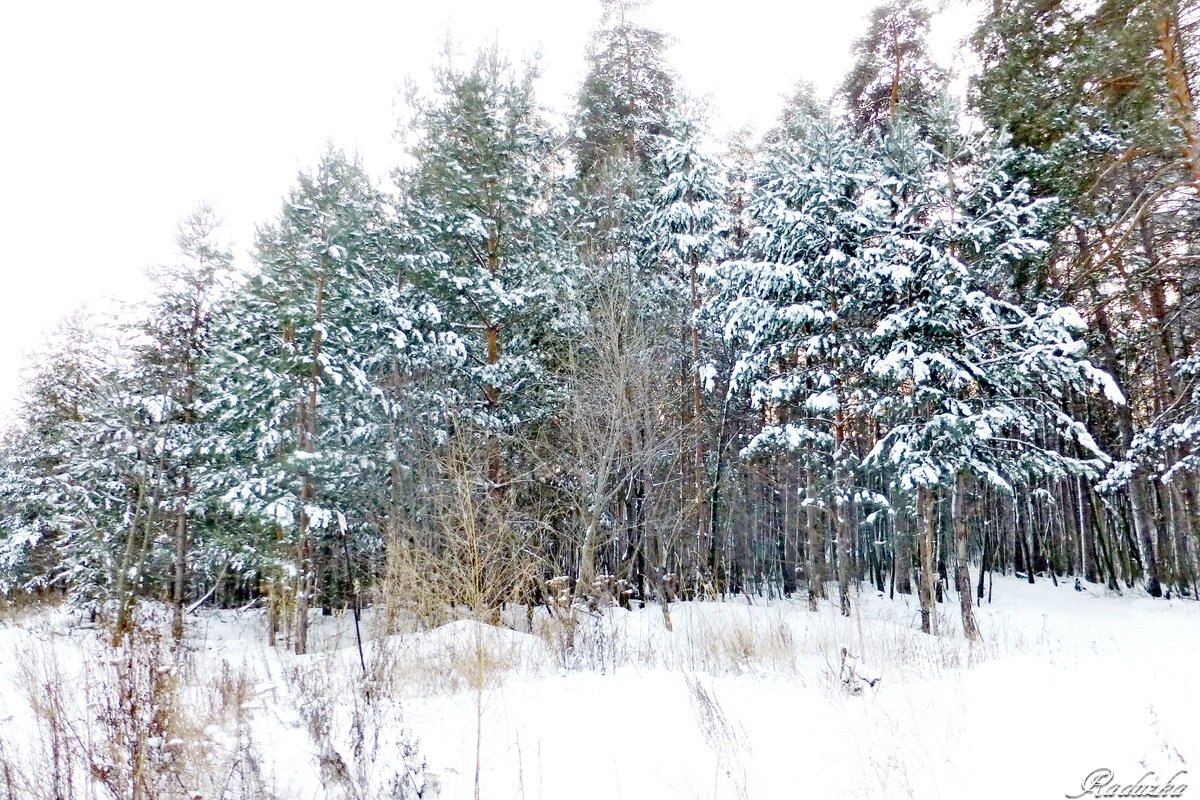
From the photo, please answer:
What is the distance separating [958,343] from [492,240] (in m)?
10.1

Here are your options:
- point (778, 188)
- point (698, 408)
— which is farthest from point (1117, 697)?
point (778, 188)

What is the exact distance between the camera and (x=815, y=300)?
13.0 metres

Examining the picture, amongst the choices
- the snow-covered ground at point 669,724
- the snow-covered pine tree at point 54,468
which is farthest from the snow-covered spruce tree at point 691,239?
the snow-covered pine tree at point 54,468

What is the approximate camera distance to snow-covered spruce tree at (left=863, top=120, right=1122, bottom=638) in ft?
34.6

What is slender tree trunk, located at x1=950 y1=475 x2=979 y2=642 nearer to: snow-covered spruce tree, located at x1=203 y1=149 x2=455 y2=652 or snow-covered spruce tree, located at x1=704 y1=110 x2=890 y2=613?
snow-covered spruce tree, located at x1=704 y1=110 x2=890 y2=613

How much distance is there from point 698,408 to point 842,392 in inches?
125

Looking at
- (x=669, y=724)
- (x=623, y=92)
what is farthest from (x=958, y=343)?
(x=623, y=92)

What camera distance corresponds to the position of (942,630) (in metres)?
11.3

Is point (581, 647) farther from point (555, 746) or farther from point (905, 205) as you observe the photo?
point (905, 205)

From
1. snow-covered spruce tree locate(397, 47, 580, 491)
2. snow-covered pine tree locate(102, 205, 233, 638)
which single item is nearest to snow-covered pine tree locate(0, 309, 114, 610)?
snow-covered pine tree locate(102, 205, 233, 638)

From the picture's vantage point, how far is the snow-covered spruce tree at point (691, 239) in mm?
14695

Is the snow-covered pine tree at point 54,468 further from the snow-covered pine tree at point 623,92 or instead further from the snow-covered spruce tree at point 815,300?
the snow-covered spruce tree at point 815,300

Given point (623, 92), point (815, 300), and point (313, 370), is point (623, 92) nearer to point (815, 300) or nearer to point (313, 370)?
point (815, 300)

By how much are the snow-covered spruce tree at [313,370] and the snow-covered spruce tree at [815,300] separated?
22.2 ft
